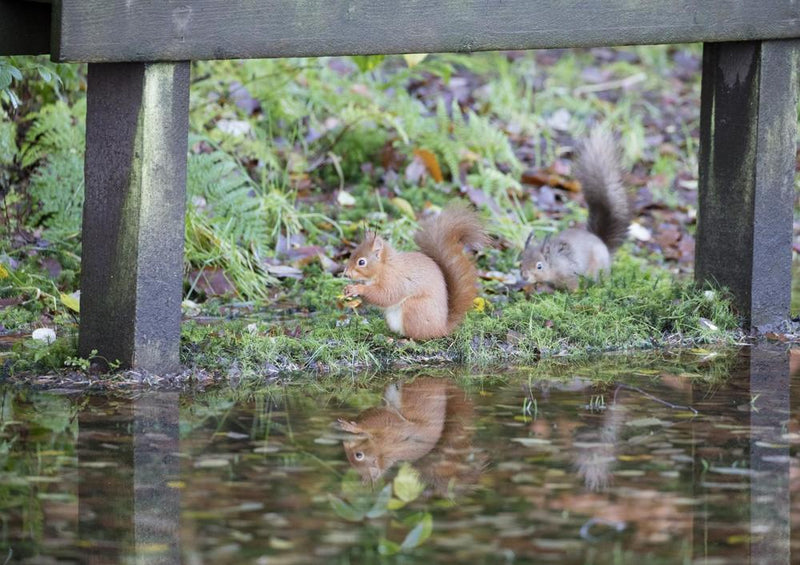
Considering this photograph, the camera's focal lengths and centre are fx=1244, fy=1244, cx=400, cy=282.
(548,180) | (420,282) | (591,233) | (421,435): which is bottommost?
(421,435)

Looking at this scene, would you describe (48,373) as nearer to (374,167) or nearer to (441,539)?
(441,539)

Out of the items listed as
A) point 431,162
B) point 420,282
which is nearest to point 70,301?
point 420,282

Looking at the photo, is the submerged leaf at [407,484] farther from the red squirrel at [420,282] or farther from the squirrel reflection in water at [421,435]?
the red squirrel at [420,282]

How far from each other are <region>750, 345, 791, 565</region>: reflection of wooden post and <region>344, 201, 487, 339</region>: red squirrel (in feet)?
3.63

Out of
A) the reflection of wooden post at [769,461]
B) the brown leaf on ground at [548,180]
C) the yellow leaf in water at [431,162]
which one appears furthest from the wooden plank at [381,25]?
the brown leaf on ground at [548,180]

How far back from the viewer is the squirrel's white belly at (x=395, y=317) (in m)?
4.61

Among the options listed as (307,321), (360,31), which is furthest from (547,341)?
(360,31)

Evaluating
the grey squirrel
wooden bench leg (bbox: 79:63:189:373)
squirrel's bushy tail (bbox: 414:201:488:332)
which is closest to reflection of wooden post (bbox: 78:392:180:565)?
wooden bench leg (bbox: 79:63:189:373)

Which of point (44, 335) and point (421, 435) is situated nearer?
point (421, 435)

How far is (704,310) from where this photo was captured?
16.6 feet

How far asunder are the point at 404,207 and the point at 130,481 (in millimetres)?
3956

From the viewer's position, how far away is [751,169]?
16.1 ft

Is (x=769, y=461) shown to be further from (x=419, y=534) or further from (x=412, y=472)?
(x=419, y=534)

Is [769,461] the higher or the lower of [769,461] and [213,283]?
the lower
